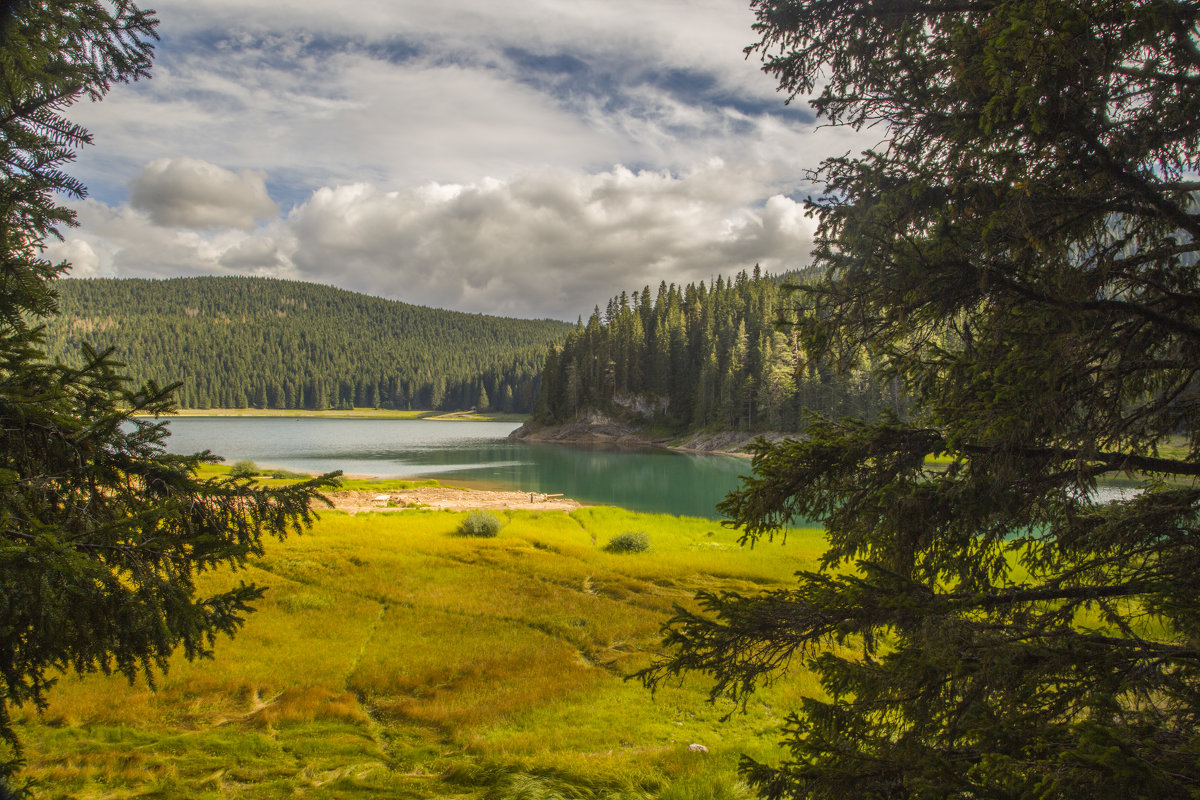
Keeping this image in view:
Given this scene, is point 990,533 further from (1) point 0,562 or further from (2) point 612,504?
(2) point 612,504

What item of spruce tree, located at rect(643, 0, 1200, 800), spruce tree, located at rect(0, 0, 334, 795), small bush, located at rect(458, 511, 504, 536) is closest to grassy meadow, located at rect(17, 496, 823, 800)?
spruce tree, located at rect(0, 0, 334, 795)

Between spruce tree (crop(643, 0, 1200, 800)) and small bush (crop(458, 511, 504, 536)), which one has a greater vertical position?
spruce tree (crop(643, 0, 1200, 800))

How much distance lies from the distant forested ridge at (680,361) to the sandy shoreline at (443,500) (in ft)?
168

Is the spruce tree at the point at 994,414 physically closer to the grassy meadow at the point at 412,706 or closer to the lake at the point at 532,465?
the grassy meadow at the point at 412,706

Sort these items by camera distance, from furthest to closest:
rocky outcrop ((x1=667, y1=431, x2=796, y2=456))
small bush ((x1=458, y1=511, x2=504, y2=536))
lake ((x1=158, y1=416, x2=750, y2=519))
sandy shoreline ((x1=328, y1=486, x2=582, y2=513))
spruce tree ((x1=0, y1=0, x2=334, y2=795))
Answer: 1. rocky outcrop ((x1=667, y1=431, x2=796, y2=456))
2. lake ((x1=158, y1=416, x2=750, y2=519))
3. sandy shoreline ((x1=328, y1=486, x2=582, y2=513))
4. small bush ((x1=458, y1=511, x2=504, y2=536))
5. spruce tree ((x1=0, y1=0, x2=334, y2=795))

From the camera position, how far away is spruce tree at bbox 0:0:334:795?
10.6 feet

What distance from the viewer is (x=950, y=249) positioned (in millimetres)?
4445

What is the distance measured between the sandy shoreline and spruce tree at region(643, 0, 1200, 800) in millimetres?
36583

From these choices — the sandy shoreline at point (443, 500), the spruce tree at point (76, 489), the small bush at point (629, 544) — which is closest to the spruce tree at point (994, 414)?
the spruce tree at point (76, 489)

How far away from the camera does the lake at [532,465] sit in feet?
173

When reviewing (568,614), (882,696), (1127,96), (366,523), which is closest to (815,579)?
(882,696)

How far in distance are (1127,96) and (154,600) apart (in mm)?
7062

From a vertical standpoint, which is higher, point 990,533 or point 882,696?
point 990,533

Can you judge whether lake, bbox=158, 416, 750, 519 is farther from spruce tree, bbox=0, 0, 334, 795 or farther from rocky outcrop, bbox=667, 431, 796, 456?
spruce tree, bbox=0, 0, 334, 795
